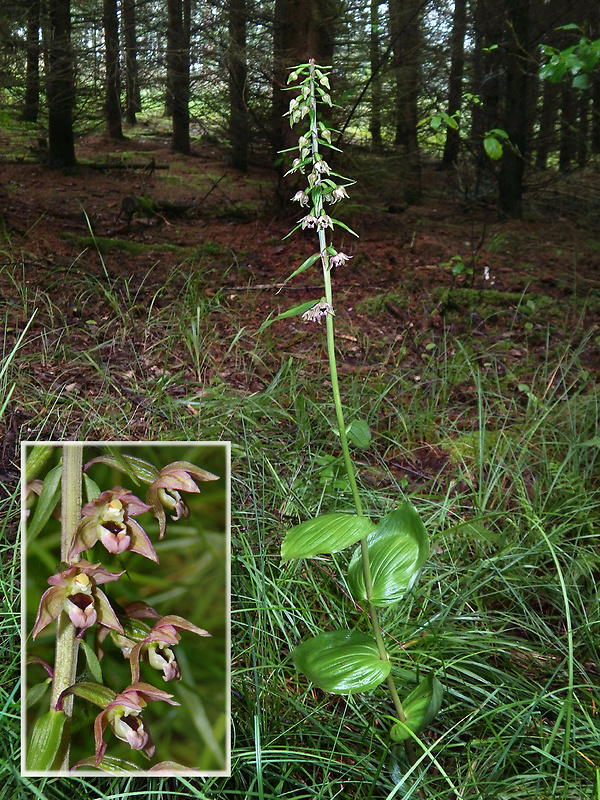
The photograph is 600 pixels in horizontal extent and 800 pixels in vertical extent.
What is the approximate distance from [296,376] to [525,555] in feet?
4.31

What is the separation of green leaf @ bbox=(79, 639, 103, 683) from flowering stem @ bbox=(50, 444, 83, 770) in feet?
0.05

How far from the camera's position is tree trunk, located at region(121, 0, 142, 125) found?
425cm

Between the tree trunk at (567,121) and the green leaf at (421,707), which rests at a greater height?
the tree trunk at (567,121)

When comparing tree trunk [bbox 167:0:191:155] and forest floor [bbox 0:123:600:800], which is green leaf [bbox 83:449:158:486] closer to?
forest floor [bbox 0:123:600:800]

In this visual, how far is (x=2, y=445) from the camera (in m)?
1.99

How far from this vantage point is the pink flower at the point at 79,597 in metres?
0.97

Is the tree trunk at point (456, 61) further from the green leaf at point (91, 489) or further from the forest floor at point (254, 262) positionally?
the green leaf at point (91, 489)

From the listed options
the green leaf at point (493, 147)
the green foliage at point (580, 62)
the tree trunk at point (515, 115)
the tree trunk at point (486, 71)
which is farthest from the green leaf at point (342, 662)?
the tree trunk at point (486, 71)

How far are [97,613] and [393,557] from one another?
1.77ft

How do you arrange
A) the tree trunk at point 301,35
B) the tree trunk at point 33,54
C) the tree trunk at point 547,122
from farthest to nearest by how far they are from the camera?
the tree trunk at point 547,122, the tree trunk at point 301,35, the tree trunk at point 33,54

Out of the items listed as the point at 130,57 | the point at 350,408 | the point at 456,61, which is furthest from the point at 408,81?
the point at 350,408

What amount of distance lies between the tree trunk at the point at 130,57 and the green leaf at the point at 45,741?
14.1 feet

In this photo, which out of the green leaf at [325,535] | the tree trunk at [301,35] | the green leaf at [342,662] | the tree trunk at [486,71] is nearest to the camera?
the green leaf at [325,535]

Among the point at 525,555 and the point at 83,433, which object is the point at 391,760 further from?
the point at 83,433
